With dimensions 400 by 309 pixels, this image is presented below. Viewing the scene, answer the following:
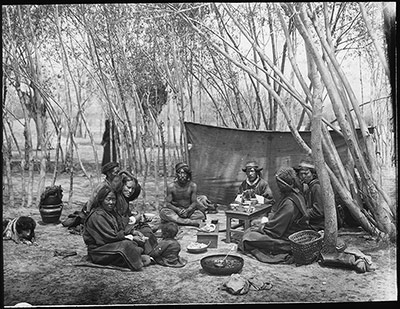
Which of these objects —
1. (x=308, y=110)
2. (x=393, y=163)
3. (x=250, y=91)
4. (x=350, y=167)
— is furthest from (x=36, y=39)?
(x=393, y=163)

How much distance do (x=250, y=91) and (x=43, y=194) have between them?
328 cm

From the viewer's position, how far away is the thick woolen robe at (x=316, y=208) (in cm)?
588

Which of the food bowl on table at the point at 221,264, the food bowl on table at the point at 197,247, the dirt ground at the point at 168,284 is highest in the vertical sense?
the food bowl on table at the point at 197,247

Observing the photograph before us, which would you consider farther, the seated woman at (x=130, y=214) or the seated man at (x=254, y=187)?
the seated man at (x=254, y=187)

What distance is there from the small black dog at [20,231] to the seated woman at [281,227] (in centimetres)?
273

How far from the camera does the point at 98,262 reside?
560 cm

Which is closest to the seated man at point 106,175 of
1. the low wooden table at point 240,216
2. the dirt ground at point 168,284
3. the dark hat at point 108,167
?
the dark hat at point 108,167

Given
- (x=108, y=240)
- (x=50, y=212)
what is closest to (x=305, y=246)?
(x=108, y=240)

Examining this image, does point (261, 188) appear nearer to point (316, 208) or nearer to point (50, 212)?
point (316, 208)

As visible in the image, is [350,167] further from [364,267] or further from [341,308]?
[341,308]

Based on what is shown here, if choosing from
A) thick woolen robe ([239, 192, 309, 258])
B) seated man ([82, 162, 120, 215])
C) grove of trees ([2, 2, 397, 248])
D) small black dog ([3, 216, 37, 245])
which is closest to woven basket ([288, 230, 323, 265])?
thick woolen robe ([239, 192, 309, 258])

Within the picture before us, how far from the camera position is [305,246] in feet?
18.2

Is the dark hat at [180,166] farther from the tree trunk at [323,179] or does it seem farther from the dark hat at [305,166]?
the tree trunk at [323,179]

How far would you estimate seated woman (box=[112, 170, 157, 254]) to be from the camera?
576 cm
